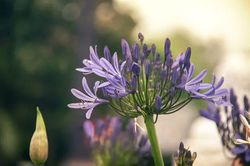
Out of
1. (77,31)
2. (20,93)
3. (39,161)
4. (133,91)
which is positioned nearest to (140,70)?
(133,91)

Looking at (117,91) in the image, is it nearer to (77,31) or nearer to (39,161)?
(39,161)

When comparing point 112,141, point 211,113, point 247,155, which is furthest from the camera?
point 112,141

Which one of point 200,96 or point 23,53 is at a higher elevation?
point 23,53

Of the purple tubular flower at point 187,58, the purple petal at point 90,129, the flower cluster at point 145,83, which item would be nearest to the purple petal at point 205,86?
the flower cluster at point 145,83

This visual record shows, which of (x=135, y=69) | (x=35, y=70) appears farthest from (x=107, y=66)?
(x=35, y=70)

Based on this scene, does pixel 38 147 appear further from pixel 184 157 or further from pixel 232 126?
pixel 232 126

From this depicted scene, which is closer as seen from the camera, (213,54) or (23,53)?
(23,53)

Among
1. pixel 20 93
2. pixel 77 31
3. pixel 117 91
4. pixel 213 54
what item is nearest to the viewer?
pixel 117 91
